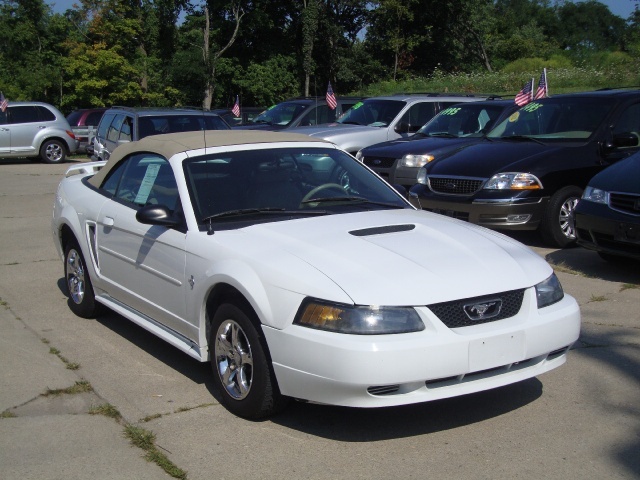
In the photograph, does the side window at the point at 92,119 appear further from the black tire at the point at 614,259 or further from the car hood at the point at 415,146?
the black tire at the point at 614,259

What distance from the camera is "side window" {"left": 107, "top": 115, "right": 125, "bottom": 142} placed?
1569 cm

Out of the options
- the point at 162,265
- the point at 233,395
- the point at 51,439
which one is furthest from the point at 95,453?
the point at 162,265

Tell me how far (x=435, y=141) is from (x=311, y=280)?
8.47 m

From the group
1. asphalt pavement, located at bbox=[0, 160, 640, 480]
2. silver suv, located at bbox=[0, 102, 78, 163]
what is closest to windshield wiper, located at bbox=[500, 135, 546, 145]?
Result: asphalt pavement, located at bbox=[0, 160, 640, 480]

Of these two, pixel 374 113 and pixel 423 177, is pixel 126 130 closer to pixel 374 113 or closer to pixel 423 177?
pixel 374 113

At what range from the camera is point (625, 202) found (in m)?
7.67

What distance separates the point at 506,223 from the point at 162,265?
16.3 feet

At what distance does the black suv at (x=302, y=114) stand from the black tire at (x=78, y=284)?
11.1 metres

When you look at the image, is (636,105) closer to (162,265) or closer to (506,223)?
(506,223)

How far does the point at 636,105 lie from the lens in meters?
9.84

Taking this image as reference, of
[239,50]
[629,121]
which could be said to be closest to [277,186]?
[629,121]

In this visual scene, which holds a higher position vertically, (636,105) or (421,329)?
(636,105)

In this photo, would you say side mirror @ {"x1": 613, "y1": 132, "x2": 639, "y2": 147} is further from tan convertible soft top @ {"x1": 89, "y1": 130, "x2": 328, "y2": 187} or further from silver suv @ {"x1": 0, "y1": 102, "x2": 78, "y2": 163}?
silver suv @ {"x1": 0, "y1": 102, "x2": 78, "y2": 163}

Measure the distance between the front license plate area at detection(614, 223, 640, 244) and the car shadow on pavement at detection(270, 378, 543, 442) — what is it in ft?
10.0
